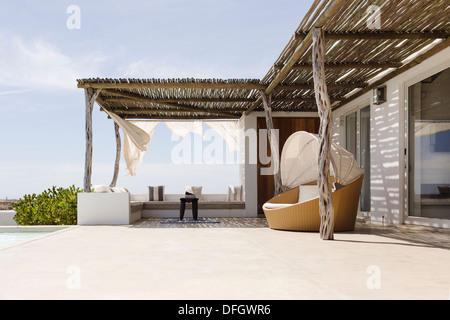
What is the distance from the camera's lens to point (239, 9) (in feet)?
26.0

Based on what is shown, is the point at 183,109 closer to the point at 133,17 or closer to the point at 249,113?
the point at 249,113

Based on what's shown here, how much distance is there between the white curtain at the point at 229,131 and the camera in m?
12.0

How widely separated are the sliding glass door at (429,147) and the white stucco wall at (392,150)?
128mm

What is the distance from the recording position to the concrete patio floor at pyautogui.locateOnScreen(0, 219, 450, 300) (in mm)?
2869

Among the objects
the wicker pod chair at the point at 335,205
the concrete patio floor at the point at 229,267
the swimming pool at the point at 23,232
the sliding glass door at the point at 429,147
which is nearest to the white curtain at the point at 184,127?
the wicker pod chair at the point at 335,205

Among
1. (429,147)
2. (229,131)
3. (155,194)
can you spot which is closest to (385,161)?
(429,147)

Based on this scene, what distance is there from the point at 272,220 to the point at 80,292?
4.81m

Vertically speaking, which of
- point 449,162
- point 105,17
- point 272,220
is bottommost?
point 272,220

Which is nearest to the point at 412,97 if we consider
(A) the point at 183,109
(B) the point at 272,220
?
(B) the point at 272,220

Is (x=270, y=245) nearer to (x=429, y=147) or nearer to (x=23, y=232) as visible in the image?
(x=429, y=147)

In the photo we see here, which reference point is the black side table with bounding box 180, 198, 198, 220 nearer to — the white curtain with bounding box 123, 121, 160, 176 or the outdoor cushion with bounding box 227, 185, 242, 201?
the outdoor cushion with bounding box 227, 185, 242, 201

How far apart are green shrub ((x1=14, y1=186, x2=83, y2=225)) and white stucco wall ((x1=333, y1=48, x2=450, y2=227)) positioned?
599 centimetres

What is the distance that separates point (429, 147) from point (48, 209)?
7.18m

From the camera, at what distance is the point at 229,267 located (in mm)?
3816
